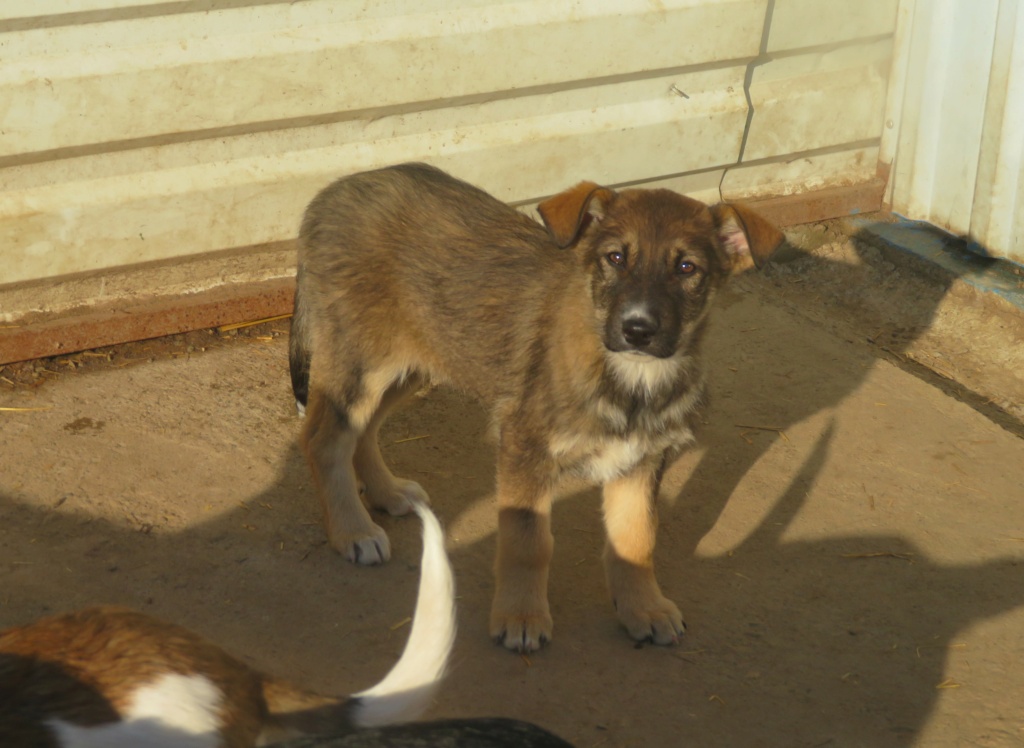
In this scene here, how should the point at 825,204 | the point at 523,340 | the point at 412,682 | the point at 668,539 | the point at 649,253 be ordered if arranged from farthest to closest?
the point at 825,204 < the point at 668,539 < the point at 523,340 < the point at 649,253 < the point at 412,682

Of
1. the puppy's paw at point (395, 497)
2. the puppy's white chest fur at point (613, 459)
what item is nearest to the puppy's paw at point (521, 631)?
the puppy's white chest fur at point (613, 459)

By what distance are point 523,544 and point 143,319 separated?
2494mm

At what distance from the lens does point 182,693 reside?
239 cm

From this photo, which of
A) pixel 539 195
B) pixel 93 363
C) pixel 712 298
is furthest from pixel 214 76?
pixel 712 298

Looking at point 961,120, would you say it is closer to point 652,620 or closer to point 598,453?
point 598,453

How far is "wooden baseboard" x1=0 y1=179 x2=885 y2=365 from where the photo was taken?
17.2ft

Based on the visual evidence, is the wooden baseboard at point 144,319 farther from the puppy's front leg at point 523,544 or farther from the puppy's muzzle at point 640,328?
the puppy's muzzle at point 640,328

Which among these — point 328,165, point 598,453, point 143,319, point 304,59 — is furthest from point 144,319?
point 598,453

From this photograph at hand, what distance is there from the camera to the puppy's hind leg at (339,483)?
4.23m

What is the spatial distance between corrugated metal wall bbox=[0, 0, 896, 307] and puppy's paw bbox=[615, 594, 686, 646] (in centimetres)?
275

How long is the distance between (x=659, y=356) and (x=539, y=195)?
2.65 metres

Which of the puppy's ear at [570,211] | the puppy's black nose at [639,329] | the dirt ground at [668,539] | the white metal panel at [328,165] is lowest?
the dirt ground at [668,539]

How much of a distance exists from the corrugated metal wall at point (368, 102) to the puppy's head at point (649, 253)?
2.03 m

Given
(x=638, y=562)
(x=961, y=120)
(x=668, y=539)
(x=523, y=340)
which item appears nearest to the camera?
(x=638, y=562)
